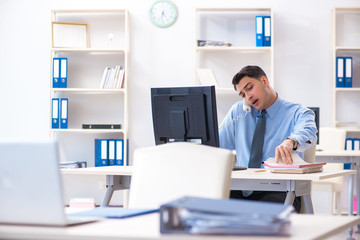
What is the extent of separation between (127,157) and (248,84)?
285 centimetres

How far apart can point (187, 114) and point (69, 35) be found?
3.38 m

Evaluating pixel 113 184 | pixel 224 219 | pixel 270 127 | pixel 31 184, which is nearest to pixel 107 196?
pixel 113 184

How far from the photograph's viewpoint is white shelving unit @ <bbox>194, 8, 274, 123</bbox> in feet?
18.7

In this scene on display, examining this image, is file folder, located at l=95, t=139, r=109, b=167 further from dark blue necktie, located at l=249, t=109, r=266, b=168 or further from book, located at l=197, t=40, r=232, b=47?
dark blue necktie, located at l=249, t=109, r=266, b=168

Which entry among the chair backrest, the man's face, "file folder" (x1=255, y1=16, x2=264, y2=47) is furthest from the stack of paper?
"file folder" (x1=255, y1=16, x2=264, y2=47)

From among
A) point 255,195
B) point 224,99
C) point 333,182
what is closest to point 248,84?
point 255,195

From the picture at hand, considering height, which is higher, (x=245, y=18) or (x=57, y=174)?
(x=245, y=18)

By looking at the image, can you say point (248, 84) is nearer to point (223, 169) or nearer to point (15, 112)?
point (223, 169)

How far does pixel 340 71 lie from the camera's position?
213 inches

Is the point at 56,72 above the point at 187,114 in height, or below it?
above

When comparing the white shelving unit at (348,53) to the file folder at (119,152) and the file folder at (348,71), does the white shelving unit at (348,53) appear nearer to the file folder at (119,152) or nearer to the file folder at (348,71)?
the file folder at (348,71)

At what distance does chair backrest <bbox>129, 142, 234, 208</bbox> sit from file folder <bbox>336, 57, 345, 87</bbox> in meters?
3.89

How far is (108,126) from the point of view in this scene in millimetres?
5559

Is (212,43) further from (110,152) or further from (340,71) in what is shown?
(110,152)
